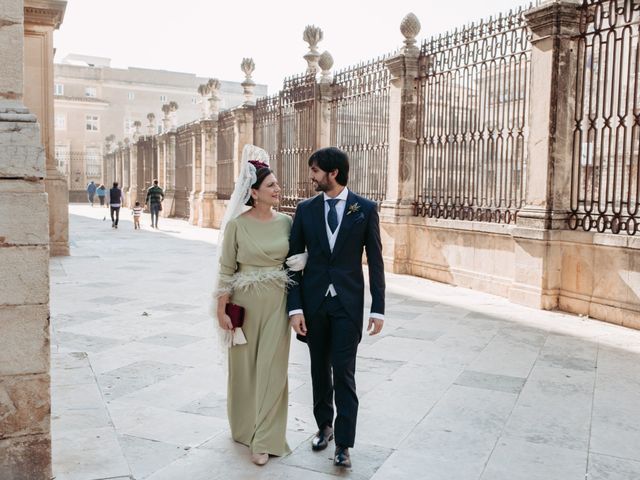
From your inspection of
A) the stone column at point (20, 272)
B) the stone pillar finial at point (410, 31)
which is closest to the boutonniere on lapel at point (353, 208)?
the stone column at point (20, 272)

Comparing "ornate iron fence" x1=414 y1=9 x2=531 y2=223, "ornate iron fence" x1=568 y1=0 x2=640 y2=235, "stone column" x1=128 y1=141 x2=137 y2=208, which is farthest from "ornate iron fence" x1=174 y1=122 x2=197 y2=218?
"ornate iron fence" x1=568 y1=0 x2=640 y2=235

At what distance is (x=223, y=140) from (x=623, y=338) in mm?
18291

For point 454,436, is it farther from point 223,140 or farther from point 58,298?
point 223,140

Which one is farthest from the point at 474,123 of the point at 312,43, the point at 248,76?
the point at 248,76

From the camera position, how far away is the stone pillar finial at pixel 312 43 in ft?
51.4

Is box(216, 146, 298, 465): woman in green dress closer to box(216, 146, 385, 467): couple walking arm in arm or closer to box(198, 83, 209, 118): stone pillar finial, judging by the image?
box(216, 146, 385, 467): couple walking arm in arm

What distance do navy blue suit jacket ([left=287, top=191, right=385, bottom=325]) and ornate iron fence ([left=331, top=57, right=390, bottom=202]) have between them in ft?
28.9

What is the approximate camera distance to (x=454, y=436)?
419cm

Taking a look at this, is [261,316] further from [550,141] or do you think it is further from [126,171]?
[126,171]

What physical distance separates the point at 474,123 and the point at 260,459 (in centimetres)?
759

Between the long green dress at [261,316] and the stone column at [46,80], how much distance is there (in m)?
10.3

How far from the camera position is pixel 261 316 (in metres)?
3.87

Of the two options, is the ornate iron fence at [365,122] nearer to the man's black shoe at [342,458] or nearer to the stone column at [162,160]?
the man's black shoe at [342,458]

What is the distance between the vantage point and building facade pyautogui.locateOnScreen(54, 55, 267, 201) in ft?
180
